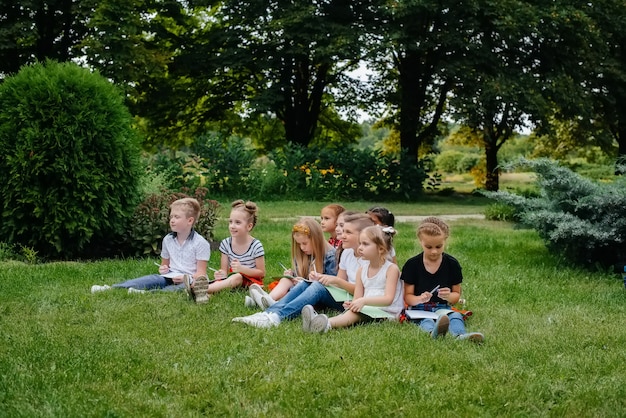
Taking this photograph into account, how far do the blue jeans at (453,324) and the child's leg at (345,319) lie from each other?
0.44 metres

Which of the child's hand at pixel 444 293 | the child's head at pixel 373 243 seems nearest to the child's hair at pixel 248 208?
the child's head at pixel 373 243

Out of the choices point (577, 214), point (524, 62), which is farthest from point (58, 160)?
point (524, 62)

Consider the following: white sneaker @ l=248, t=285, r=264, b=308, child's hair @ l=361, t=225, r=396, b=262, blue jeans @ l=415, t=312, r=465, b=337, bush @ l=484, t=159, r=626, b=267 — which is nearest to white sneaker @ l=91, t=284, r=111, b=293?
white sneaker @ l=248, t=285, r=264, b=308

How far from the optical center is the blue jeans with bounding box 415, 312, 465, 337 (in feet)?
16.4

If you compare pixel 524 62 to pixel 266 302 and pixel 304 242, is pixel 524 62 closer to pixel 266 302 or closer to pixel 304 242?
pixel 304 242

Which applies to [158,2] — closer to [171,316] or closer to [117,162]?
[117,162]

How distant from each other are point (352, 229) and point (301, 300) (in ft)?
2.41

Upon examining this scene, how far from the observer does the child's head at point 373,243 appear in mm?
5430

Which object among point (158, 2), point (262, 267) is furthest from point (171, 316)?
point (158, 2)

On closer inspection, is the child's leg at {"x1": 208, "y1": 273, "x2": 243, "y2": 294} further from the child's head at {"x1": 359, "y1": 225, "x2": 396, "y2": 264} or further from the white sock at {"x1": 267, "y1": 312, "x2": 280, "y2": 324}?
the child's head at {"x1": 359, "y1": 225, "x2": 396, "y2": 264}

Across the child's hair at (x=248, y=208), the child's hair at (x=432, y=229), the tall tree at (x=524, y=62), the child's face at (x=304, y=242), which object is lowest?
the child's face at (x=304, y=242)

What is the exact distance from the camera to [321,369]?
4094 mm

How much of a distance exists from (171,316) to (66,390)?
5.72 ft

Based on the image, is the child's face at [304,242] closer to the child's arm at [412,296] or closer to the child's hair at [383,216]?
the child's hair at [383,216]
